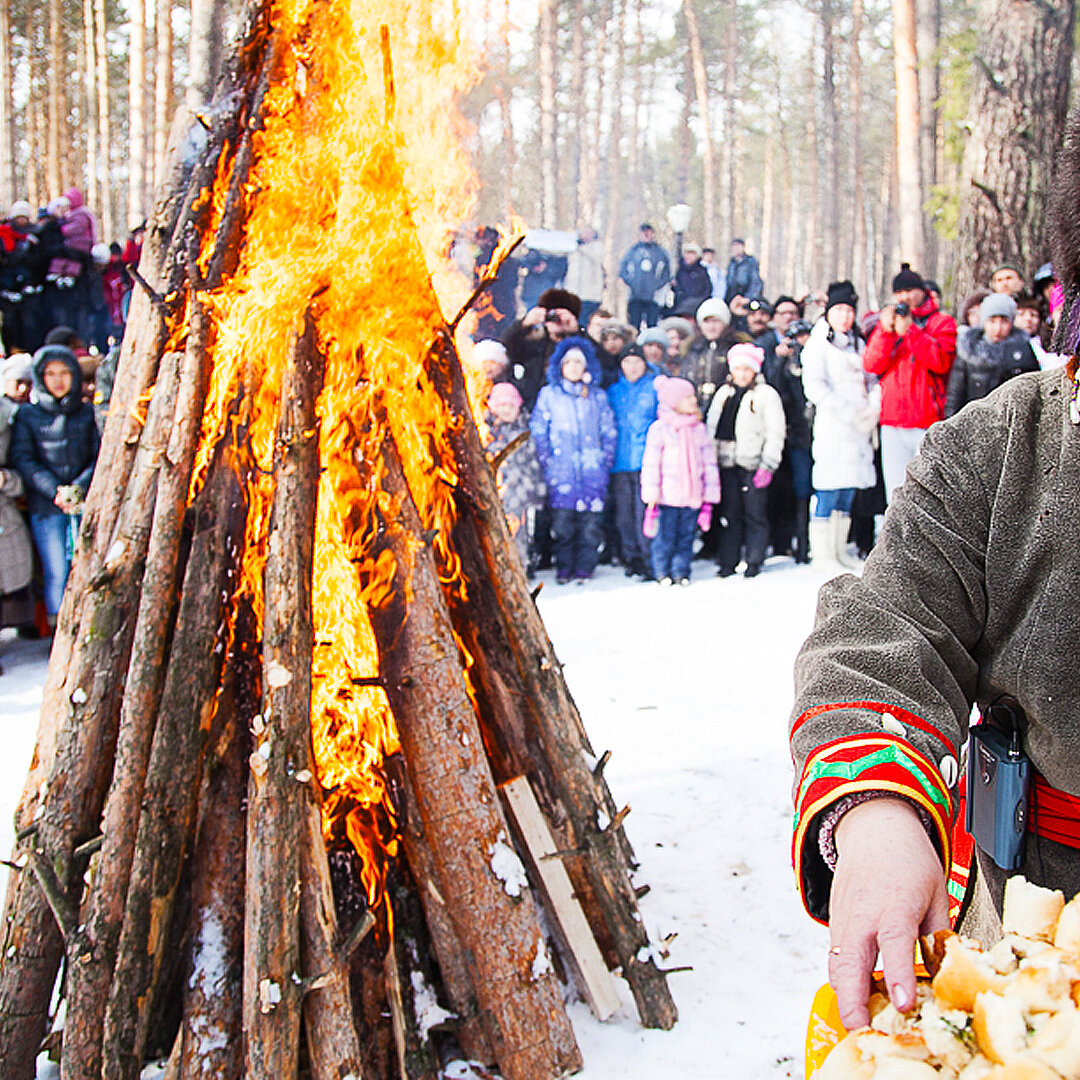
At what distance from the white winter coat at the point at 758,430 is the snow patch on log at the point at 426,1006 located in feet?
20.6

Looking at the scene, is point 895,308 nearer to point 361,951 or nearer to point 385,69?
point 385,69

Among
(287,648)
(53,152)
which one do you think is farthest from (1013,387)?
(53,152)

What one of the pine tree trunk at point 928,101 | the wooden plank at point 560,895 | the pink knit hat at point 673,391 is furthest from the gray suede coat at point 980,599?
the pine tree trunk at point 928,101

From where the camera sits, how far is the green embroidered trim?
1103mm

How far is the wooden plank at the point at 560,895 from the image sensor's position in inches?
107

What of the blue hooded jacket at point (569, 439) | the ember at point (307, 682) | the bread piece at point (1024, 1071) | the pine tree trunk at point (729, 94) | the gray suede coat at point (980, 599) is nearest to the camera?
the bread piece at point (1024, 1071)

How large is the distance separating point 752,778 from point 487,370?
450 cm

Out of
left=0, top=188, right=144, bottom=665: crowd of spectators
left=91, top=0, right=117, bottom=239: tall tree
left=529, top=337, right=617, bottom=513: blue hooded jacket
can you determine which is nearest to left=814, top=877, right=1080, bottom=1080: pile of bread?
left=0, top=188, right=144, bottom=665: crowd of spectators

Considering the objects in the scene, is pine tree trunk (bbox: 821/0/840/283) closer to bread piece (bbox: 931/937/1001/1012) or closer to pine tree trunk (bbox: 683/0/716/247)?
pine tree trunk (bbox: 683/0/716/247)

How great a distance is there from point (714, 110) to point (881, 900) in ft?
126

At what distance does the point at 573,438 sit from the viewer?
319 inches

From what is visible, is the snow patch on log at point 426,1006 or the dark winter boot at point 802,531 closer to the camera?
the snow patch on log at point 426,1006

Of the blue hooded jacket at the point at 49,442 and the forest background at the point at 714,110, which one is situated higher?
the forest background at the point at 714,110

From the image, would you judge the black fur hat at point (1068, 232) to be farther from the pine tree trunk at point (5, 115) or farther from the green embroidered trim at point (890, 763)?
the pine tree trunk at point (5, 115)
